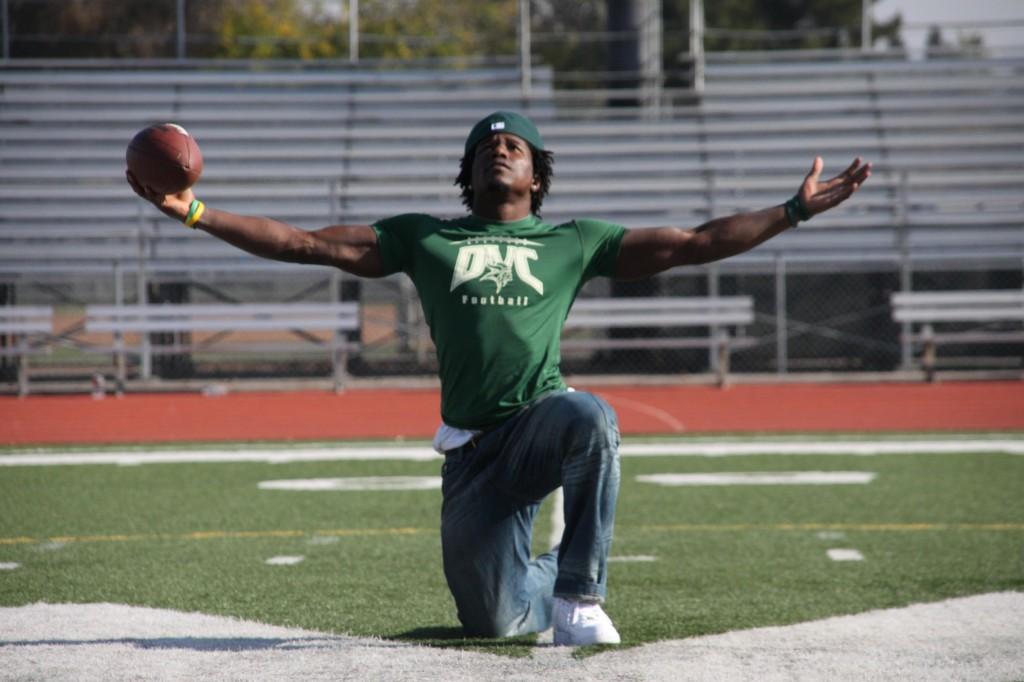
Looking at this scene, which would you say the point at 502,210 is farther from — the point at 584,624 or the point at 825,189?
the point at 584,624

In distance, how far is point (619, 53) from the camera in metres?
19.2

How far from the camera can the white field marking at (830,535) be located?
5.79 m

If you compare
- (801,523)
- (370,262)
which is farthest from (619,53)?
(370,262)

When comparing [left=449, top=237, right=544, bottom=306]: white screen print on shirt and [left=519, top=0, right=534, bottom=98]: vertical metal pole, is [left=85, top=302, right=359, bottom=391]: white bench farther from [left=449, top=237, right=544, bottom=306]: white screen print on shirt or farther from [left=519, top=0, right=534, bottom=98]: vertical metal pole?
[left=449, top=237, right=544, bottom=306]: white screen print on shirt

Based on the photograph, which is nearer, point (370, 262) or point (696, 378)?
point (370, 262)

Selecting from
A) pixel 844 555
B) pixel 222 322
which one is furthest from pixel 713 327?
pixel 844 555

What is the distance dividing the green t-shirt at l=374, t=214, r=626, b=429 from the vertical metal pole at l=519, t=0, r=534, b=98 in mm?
14213

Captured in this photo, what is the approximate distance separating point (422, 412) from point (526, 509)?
8.13 meters

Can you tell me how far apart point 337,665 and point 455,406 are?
0.88m

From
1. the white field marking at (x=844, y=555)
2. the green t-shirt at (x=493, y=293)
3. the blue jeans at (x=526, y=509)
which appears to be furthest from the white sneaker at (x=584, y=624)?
the white field marking at (x=844, y=555)

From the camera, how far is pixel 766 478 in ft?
25.5

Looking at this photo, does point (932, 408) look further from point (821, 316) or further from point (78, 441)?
point (78, 441)

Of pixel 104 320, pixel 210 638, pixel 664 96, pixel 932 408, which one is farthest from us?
pixel 664 96

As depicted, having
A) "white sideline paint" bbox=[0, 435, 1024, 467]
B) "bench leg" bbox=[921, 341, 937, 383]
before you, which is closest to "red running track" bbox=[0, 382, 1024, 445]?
"bench leg" bbox=[921, 341, 937, 383]
